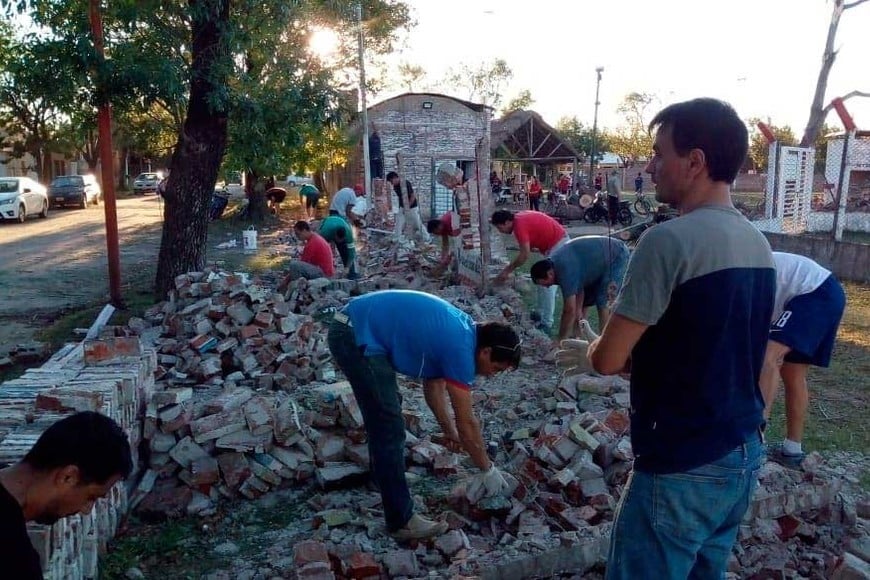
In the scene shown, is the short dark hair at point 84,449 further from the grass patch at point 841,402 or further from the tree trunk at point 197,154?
the tree trunk at point 197,154

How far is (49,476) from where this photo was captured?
83.0 inches

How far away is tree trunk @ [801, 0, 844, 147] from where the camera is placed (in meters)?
19.2

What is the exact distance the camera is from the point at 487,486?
3973 mm

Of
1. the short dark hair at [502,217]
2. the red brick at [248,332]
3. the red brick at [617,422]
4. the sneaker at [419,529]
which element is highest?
the short dark hair at [502,217]

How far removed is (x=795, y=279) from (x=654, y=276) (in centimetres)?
283

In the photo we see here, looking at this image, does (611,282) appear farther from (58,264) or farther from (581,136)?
(581,136)

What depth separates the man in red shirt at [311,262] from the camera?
31.1 feet

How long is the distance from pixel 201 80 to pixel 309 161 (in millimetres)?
11215

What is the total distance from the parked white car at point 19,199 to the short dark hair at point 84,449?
22.4 metres

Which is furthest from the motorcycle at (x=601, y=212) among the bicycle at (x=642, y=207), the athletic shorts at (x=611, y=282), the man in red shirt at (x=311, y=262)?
the athletic shorts at (x=611, y=282)

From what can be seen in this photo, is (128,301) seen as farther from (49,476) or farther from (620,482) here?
(49,476)

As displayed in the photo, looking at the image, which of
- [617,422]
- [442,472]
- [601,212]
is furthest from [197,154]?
[601,212]

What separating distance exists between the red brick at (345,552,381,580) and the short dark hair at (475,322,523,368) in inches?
42.9

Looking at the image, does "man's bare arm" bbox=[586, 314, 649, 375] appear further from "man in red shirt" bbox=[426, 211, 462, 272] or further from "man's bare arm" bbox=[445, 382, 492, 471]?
"man in red shirt" bbox=[426, 211, 462, 272]
